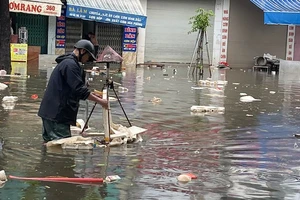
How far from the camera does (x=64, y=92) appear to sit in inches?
320

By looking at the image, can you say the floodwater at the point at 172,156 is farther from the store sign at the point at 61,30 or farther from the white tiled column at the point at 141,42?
the white tiled column at the point at 141,42

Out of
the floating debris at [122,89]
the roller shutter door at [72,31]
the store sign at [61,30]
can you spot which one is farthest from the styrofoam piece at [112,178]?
the roller shutter door at [72,31]

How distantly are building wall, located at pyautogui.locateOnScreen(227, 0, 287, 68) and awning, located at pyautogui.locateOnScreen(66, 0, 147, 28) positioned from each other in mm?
5614

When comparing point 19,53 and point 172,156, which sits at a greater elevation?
point 19,53

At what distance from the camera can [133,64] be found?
31.0m

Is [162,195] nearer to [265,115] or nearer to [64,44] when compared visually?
[265,115]

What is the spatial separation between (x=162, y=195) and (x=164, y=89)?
11.6 m

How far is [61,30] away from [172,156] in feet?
71.0

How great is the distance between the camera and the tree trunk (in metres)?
19.4

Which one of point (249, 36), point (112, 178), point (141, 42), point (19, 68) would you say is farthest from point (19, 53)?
point (112, 178)

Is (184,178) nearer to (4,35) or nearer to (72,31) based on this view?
(4,35)

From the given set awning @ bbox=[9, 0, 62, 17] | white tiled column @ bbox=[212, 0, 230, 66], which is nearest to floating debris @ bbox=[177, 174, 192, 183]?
awning @ bbox=[9, 0, 62, 17]

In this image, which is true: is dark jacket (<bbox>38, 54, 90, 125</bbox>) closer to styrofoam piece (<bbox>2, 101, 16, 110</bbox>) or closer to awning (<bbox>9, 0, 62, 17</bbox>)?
styrofoam piece (<bbox>2, 101, 16, 110</bbox>)

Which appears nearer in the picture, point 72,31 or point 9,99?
point 9,99
